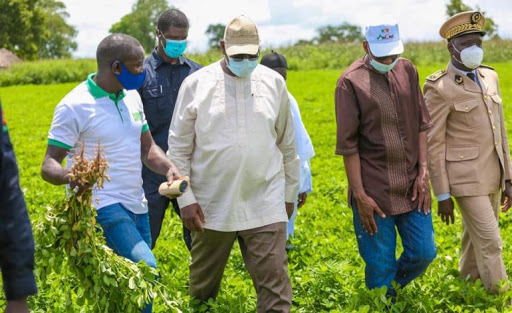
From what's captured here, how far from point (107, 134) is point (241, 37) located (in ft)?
3.26

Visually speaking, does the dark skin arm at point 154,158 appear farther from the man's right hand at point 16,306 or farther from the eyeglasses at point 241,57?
the man's right hand at point 16,306

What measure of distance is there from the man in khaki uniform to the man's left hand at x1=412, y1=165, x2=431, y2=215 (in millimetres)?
291

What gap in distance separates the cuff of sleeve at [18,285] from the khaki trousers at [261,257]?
7.63 feet

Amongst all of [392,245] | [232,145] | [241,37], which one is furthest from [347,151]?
[241,37]

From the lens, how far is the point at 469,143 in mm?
5539

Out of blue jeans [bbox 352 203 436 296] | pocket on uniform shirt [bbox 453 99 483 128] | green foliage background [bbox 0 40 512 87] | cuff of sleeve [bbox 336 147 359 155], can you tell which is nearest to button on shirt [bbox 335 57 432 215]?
cuff of sleeve [bbox 336 147 359 155]

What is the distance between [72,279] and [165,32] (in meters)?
2.14

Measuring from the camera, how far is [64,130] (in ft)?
14.6

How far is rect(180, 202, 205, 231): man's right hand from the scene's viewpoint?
4898 millimetres

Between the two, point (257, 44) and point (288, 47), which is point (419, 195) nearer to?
point (257, 44)

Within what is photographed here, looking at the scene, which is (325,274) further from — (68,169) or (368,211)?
(68,169)

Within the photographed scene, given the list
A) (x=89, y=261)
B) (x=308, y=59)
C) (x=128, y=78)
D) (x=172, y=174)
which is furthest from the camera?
(x=308, y=59)

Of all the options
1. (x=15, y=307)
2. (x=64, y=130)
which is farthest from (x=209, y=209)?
(x=15, y=307)

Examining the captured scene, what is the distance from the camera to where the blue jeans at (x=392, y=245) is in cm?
525
